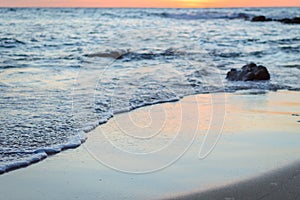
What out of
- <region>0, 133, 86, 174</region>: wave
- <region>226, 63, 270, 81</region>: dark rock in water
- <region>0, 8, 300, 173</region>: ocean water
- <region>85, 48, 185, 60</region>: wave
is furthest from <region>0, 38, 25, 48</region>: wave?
<region>0, 133, 86, 174</region>: wave

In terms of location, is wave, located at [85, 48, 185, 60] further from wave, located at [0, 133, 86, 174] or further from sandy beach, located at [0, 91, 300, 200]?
wave, located at [0, 133, 86, 174]

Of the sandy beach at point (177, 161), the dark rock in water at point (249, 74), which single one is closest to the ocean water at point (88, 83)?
the dark rock in water at point (249, 74)

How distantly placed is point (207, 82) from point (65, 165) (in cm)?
557

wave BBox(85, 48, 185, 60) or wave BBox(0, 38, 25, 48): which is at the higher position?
wave BBox(0, 38, 25, 48)

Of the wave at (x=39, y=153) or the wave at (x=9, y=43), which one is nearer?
the wave at (x=39, y=153)

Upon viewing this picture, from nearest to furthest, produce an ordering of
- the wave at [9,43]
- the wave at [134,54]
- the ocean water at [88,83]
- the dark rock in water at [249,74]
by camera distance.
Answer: the ocean water at [88,83] < the dark rock in water at [249,74] < the wave at [134,54] < the wave at [9,43]

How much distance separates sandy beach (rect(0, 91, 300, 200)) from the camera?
3.54m

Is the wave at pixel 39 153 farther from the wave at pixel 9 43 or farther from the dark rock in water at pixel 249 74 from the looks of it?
the wave at pixel 9 43

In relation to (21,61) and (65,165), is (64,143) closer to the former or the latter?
(65,165)

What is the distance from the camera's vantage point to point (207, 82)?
933 centimetres

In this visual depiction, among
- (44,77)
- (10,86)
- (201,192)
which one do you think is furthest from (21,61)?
(201,192)

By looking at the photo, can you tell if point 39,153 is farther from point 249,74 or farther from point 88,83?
point 249,74

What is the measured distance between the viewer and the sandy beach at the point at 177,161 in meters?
3.54

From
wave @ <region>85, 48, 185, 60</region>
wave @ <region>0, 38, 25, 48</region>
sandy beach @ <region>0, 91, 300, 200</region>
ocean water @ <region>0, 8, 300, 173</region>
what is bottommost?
sandy beach @ <region>0, 91, 300, 200</region>
